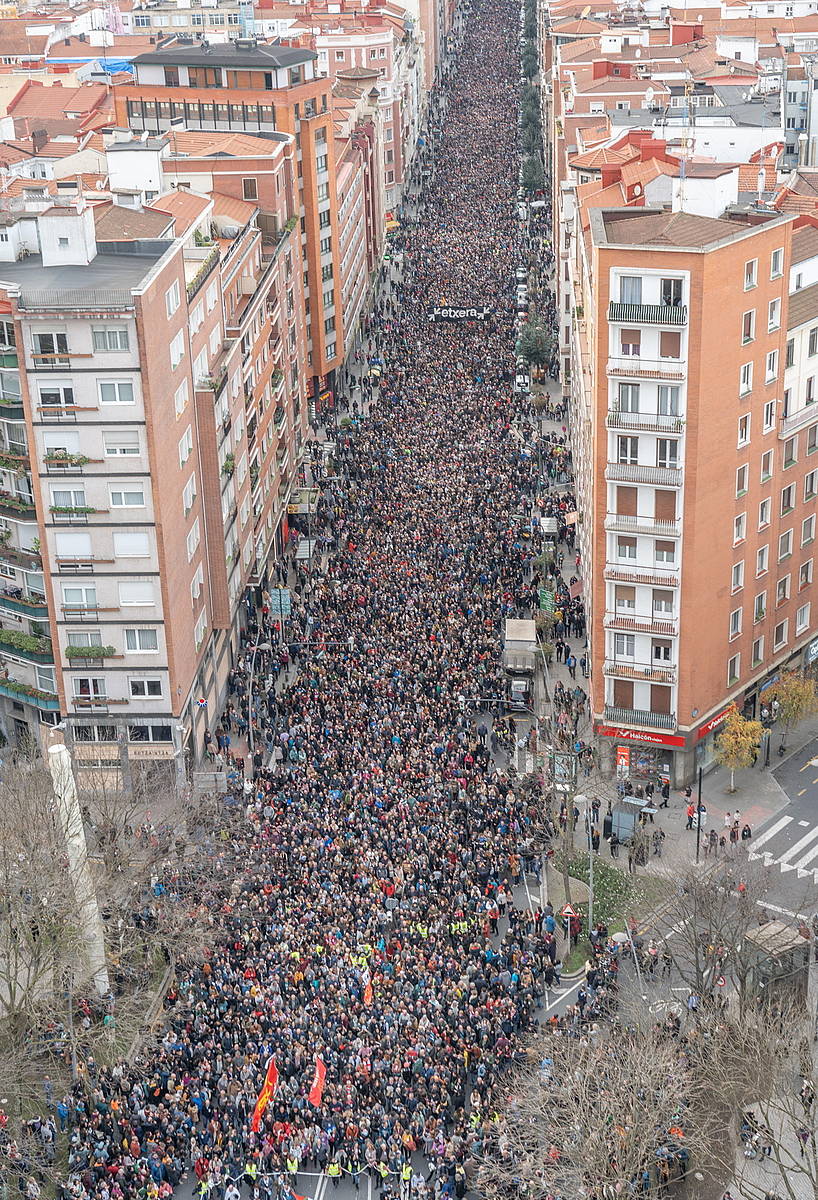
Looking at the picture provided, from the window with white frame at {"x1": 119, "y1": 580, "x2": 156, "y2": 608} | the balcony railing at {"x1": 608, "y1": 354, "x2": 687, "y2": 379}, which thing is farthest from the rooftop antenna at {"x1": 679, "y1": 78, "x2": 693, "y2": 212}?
the window with white frame at {"x1": 119, "y1": 580, "x2": 156, "y2": 608}

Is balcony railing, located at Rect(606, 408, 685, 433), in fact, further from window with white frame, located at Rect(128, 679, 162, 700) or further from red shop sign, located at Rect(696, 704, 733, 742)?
window with white frame, located at Rect(128, 679, 162, 700)

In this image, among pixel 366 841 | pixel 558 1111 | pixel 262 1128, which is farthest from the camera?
pixel 366 841

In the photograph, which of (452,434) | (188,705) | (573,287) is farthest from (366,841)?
(452,434)

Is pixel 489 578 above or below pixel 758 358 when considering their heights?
below

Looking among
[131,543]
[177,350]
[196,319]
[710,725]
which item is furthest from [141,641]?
[710,725]

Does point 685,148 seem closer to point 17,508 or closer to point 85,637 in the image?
point 17,508

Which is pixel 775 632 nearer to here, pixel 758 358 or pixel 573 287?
pixel 758 358
